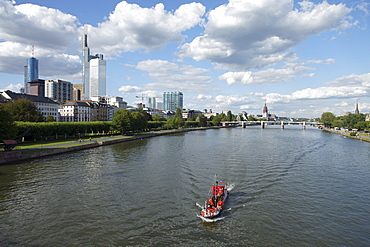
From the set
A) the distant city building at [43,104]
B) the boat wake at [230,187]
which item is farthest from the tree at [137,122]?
the boat wake at [230,187]

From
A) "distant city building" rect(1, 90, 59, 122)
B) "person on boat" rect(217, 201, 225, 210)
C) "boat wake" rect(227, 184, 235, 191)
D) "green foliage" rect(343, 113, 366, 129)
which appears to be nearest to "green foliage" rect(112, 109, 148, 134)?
"distant city building" rect(1, 90, 59, 122)

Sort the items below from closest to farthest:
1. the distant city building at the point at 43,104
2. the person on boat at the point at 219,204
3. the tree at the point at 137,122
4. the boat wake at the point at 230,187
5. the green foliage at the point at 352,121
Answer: the person on boat at the point at 219,204 < the boat wake at the point at 230,187 < the tree at the point at 137,122 < the distant city building at the point at 43,104 < the green foliage at the point at 352,121

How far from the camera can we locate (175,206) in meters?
24.0

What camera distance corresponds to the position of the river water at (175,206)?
18.5 meters

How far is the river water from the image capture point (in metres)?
18.5

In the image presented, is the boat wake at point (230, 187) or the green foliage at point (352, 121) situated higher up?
the green foliage at point (352, 121)

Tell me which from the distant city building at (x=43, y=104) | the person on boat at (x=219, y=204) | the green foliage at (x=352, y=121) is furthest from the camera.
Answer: the green foliage at (x=352, y=121)

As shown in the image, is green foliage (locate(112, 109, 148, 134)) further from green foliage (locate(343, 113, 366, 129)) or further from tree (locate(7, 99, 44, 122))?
green foliage (locate(343, 113, 366, 129))

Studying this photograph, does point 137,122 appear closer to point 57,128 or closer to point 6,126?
point 57,128

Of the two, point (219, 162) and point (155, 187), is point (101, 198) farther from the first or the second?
point (219, 162)

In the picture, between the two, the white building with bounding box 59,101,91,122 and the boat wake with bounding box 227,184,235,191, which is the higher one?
the white building with bounding box 59,101,91,122

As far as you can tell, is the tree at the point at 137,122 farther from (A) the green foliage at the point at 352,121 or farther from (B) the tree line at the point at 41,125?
(A) the green foliage at the point at 352,121

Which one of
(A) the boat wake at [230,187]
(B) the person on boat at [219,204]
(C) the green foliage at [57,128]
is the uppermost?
(C) the green foliage at [57,128]

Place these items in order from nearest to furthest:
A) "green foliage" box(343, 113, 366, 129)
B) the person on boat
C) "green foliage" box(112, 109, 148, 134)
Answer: the person on boat
"green foliage" box(112, 109, 148, 134)
"green foliage" box(343, 113, 366, 129)
